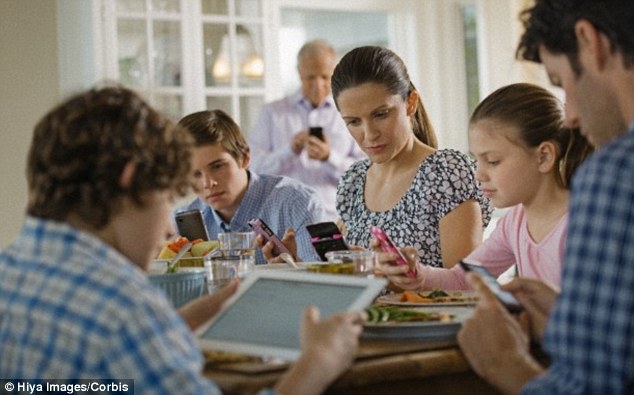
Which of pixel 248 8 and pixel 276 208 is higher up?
pixel 248 8

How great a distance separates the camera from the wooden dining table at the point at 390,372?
54.6 inches

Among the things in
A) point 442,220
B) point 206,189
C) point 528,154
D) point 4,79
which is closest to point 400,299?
point 528,154

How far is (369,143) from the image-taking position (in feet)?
9.16

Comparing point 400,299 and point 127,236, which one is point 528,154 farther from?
point 127,236

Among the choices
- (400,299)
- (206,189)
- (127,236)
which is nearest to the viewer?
(127,236)

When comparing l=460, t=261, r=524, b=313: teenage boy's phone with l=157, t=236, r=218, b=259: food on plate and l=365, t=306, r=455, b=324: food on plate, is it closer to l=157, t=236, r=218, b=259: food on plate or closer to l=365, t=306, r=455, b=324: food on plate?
l=365, t=306, r=455, b=324: food on plate

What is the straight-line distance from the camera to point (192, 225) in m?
2.89

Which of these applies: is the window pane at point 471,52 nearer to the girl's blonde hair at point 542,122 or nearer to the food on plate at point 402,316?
the girl's blonde hair at point 542,122

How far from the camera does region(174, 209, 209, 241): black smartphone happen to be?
2.87 metres

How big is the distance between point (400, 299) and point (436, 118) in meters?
5.00

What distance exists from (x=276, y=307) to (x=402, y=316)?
0.26m

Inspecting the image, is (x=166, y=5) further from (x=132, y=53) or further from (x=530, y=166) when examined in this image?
(x=530, y=166)

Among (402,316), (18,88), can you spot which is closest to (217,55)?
(18,88)

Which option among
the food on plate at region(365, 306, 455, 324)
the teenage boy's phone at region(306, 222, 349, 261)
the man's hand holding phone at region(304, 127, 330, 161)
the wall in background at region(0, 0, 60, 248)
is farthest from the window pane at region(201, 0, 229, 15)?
the food on plate at region(365, 306, 455, 324)
